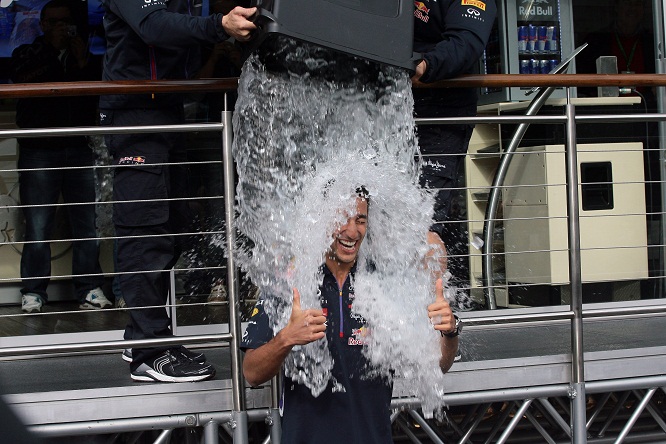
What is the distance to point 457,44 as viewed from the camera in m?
3.70

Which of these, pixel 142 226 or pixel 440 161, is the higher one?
pixel 440 161

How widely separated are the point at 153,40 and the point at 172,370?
127 centimetres

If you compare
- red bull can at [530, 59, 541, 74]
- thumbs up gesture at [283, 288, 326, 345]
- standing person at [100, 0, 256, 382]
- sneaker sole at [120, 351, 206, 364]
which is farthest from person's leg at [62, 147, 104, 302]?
thumbs up gesture at [283, 288, 326, 345]

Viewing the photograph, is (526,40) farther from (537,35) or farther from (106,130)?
(106,130)

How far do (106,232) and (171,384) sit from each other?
8.30 feet

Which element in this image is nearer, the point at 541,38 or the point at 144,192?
the point at 144,192

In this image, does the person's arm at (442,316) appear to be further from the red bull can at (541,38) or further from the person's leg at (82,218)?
the red bull can at (541,38)

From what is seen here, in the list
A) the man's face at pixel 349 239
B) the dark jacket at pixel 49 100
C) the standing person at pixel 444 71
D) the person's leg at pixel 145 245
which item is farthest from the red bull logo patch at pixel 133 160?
the dark jacket at pixel 49 100

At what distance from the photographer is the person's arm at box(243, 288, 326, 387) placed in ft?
8.16

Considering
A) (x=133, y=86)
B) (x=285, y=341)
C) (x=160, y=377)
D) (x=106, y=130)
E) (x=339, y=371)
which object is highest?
(x=133, y=86)

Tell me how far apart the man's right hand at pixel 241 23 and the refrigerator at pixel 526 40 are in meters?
2.94

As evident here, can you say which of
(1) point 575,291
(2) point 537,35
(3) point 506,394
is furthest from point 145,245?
(2) point 537,35

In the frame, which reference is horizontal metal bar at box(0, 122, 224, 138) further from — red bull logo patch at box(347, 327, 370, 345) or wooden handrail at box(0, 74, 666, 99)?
red bull logo patch at box(347, 327, 370, 345)

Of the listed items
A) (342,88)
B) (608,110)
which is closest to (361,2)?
(342,88)
